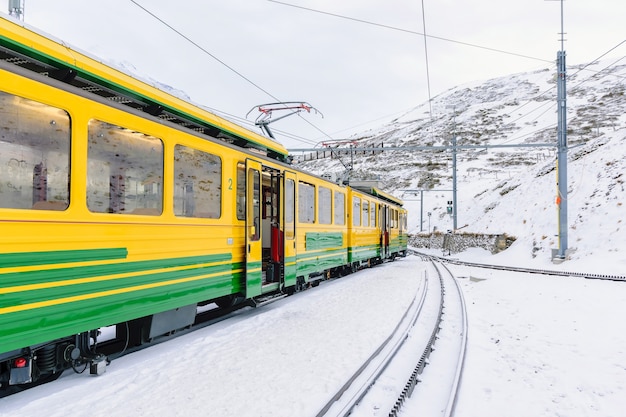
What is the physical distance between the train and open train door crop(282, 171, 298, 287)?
1.35 meters

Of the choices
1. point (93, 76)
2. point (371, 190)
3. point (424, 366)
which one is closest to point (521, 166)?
point (371, 190)

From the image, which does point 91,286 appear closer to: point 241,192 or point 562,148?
point 241,192

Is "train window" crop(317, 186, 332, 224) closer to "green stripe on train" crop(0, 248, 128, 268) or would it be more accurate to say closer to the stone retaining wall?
"green stripe on train" crop(0, 248, 128, 268)

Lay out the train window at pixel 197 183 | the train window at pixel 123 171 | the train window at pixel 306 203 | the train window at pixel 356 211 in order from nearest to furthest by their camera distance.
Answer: the train window at pixel 123 171 → the train window at pixel 197 183 → the train window at pixel 306 203 → the train window at pixel 356 211

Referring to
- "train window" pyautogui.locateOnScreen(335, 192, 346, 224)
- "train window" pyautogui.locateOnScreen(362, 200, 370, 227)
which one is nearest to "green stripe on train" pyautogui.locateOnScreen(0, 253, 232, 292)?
"train window" pyautogui.locateOnScreen(335, 192, 346, 224)

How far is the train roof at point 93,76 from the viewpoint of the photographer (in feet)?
13.1

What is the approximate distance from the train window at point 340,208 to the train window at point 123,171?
27.5 feet

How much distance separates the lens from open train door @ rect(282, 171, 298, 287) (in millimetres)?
9469

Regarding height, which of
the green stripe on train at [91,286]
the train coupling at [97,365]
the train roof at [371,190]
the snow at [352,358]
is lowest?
the snow at [352,358]

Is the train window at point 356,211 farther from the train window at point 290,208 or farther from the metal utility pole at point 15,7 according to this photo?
the metal utility pole at point 15,7

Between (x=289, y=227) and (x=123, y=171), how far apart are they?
5.01m

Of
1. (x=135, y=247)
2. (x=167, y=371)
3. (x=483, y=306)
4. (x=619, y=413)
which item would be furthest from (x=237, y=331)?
(x=483, y=306)

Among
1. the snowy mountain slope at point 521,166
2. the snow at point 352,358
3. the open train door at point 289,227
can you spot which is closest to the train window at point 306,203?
the open train door at point 289,227

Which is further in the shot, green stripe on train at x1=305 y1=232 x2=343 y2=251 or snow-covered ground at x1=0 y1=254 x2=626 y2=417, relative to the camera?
green stripe on train at x1=305 y1=232 x2=343 y2=251
